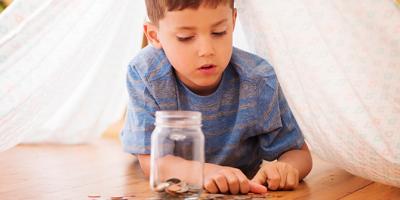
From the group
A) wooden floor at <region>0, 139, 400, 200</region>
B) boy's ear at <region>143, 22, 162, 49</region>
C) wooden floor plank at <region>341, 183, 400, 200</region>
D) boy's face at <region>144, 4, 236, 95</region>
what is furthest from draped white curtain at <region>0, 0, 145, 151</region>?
wooden floor plank at <region>341, 183, 400, 200</region>

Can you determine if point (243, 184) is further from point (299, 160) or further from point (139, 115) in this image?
point (139, 115)

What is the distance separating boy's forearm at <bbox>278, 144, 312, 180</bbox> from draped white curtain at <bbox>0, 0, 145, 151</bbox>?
730 millimetres

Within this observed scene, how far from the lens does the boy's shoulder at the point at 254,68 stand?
5.34 feet

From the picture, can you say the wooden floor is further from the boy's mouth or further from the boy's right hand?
the boy's mouth

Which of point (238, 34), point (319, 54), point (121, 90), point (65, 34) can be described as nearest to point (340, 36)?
point (319, 54)

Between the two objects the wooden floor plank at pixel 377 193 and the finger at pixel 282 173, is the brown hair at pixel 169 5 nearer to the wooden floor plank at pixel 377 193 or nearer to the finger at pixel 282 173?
the finger at pixel 282 173

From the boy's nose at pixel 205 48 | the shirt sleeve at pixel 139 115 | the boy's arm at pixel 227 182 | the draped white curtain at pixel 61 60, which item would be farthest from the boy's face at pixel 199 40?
the draped white curtain at pixel 61 60

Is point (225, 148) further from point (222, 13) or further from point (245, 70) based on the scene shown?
point (222, 13)

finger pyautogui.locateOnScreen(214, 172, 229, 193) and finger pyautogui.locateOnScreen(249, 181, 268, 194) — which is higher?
finger pyautogui.locateOnScreen(214, 172, 229, 193)

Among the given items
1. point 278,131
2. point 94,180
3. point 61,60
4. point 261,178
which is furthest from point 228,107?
point 61,60

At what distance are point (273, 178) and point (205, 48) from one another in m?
0.33

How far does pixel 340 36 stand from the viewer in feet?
5.05

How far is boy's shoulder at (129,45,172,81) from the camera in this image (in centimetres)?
164

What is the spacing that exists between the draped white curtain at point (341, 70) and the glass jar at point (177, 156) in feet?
1.49
